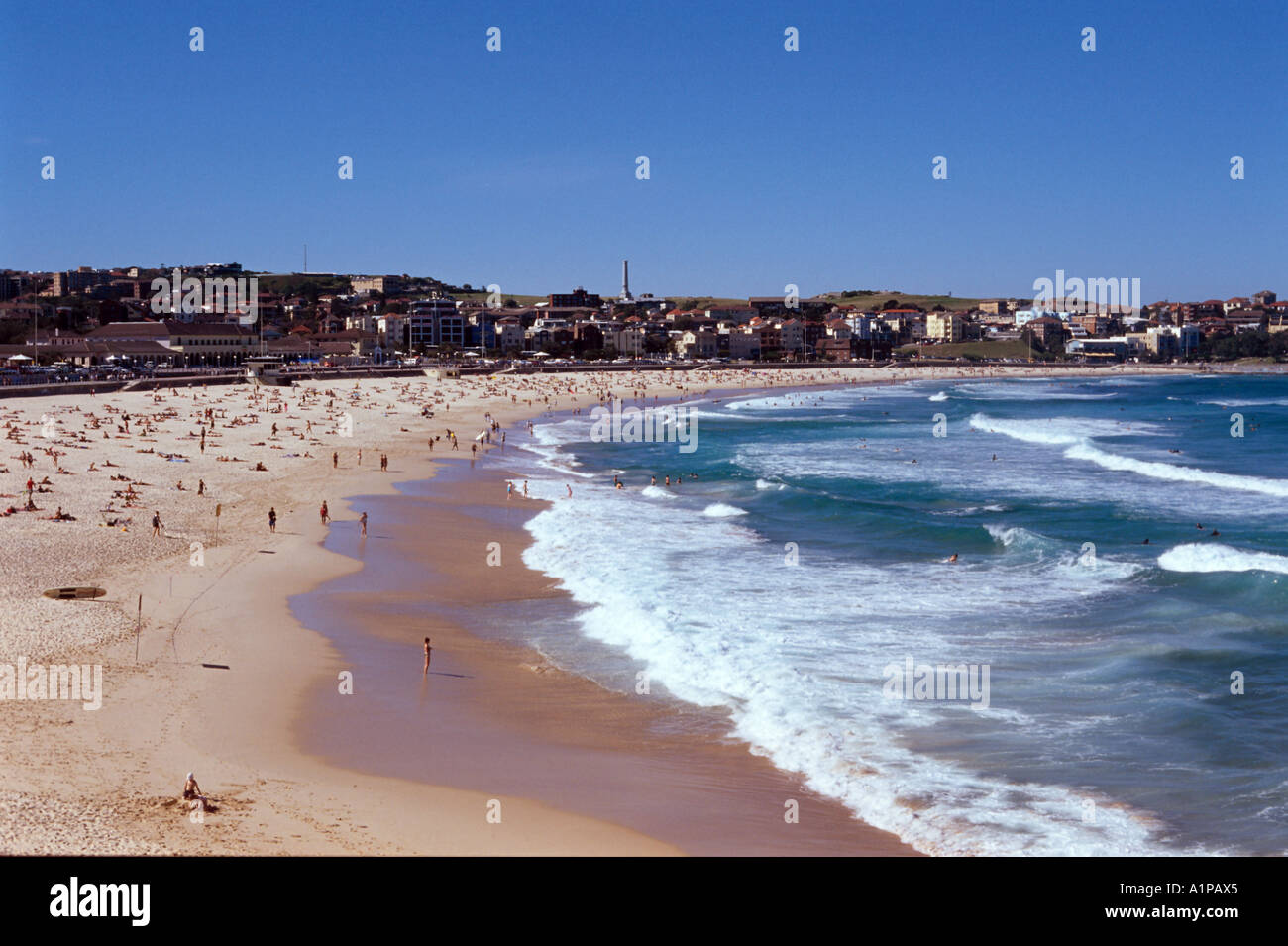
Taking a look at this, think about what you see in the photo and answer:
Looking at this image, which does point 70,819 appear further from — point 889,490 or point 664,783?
point 889,490

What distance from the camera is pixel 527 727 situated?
13.2 m

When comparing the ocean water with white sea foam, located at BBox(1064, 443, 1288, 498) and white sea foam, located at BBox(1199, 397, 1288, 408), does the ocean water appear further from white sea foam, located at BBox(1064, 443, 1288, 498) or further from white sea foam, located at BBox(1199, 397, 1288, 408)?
white sea foam, located at BBox(1199, 397, 1288, 408)

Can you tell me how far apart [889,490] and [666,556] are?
12661mm

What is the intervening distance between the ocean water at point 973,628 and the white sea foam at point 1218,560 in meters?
0.09
